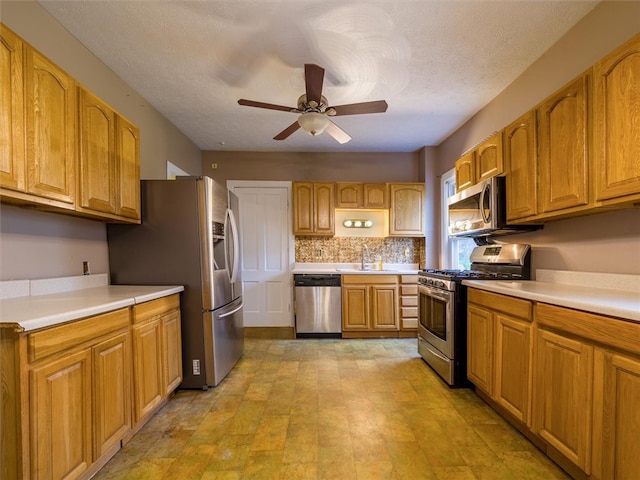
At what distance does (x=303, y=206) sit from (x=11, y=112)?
125 inches

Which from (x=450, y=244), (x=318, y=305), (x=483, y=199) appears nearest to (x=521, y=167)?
(x=483, y=199)

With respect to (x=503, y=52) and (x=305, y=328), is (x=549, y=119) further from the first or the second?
(x=305, y=328)

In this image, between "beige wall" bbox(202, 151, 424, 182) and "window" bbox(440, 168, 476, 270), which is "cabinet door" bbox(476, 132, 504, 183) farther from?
"beige wall" bbox(202, 151, 424, 182)

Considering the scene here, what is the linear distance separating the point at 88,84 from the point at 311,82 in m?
1.68

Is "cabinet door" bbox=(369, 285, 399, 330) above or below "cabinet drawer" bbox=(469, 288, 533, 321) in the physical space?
below

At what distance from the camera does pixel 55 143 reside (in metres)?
1.67

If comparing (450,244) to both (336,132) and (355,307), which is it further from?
(336,132)

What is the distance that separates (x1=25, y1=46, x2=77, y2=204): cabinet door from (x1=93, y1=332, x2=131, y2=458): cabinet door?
2.87ft

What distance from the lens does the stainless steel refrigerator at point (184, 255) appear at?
99.3 inches

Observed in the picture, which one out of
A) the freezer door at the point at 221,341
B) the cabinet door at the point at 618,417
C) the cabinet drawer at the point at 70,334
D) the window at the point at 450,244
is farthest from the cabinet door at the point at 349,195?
the cabinet door at the point at 618,417

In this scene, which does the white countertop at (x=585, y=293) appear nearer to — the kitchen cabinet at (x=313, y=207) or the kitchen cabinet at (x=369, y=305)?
the kitchen cabinet at (x=369, y=305)

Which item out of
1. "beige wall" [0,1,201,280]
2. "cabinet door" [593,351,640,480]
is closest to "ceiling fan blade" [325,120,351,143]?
"beige wall" [0,1,201,280]

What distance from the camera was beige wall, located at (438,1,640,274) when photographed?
175 centimetres

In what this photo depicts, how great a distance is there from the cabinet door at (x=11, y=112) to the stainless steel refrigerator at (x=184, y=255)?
1.09 m
